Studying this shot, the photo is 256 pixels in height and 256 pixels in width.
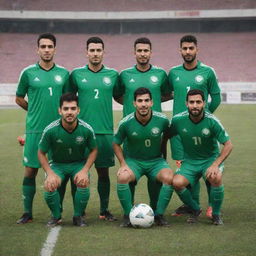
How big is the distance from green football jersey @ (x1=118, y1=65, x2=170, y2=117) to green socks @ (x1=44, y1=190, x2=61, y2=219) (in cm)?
120

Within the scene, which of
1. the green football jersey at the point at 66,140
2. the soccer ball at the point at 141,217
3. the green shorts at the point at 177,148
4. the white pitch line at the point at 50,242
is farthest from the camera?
the green shorts at the point at 177,148

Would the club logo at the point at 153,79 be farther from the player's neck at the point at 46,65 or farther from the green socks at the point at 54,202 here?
the green socks at the point at 54,202

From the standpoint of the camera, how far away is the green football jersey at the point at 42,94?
691cm

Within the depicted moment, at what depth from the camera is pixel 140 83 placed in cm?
701

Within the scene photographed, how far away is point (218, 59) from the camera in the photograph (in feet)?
126

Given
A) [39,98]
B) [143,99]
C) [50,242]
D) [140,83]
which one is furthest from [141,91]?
[50,242]

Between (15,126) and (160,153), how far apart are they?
13762 millimetres

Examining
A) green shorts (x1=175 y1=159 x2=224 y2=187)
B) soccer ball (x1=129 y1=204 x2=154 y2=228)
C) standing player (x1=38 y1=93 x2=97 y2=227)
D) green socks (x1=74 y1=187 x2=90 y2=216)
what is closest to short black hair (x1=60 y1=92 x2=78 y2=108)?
standing player (x1=38 y1=93 x2=97 y2=227)

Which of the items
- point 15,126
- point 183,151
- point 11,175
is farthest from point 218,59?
point 183,151

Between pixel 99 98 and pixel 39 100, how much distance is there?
24.2 inches

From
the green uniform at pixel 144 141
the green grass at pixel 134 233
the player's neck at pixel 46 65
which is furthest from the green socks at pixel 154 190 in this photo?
the player's neck at pixel 46 65

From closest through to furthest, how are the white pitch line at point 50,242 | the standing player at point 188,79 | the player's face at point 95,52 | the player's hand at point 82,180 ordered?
the white pitch line at point 50,242 → the player's hand at point 82,180 → the player's face at point 95,52 → the standing player at point 188,79

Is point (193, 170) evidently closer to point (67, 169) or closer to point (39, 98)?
point (67, 169)

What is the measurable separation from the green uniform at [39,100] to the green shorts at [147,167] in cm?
95
